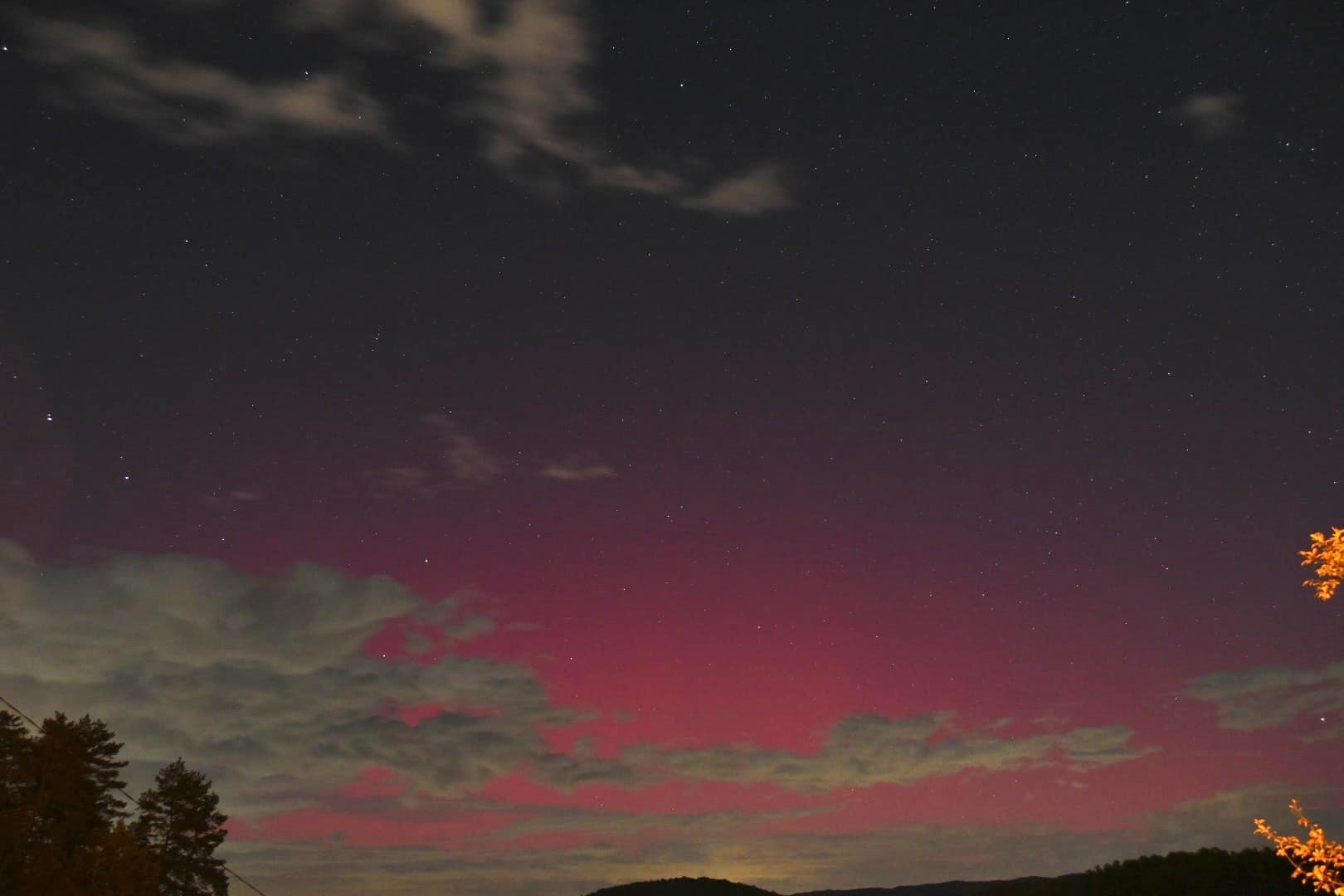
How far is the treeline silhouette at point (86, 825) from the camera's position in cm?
4259

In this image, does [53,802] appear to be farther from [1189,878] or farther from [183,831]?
[1189,878]

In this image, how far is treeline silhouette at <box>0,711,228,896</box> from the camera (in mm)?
42594

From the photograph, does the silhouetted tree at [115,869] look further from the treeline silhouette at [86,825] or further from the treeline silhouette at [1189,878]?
the treeline silhouette at [1189,878]

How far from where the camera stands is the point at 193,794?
58531mm

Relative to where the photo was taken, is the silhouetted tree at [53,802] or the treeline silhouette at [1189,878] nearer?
the silhouetted tree at [53,802]

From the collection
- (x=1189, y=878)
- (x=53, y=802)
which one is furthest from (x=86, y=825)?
(x=1189, y=878)

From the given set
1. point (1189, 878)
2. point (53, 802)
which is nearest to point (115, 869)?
point (53, 802)

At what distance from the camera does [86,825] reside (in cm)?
5019

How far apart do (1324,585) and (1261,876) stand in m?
46.0

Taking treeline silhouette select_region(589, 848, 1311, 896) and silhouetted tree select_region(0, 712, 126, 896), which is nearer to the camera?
silhouetted tree select_region(0, 712, 126, 896)

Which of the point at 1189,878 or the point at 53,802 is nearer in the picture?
the point at 53,802

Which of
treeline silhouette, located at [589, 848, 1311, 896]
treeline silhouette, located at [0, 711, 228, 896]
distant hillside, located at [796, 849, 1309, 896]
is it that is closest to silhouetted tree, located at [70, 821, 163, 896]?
treeline silhouette, located at [0, 711, 228, 896]

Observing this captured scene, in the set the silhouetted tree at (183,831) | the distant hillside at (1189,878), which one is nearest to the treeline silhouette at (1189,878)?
the distant hillside at (1189,878)

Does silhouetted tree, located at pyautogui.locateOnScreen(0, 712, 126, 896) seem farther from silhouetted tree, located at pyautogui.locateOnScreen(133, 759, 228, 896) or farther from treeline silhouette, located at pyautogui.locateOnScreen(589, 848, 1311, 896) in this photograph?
treeline silhouette, located at pyautogui.locateOnScreen(589, 848, 1311, 896)
